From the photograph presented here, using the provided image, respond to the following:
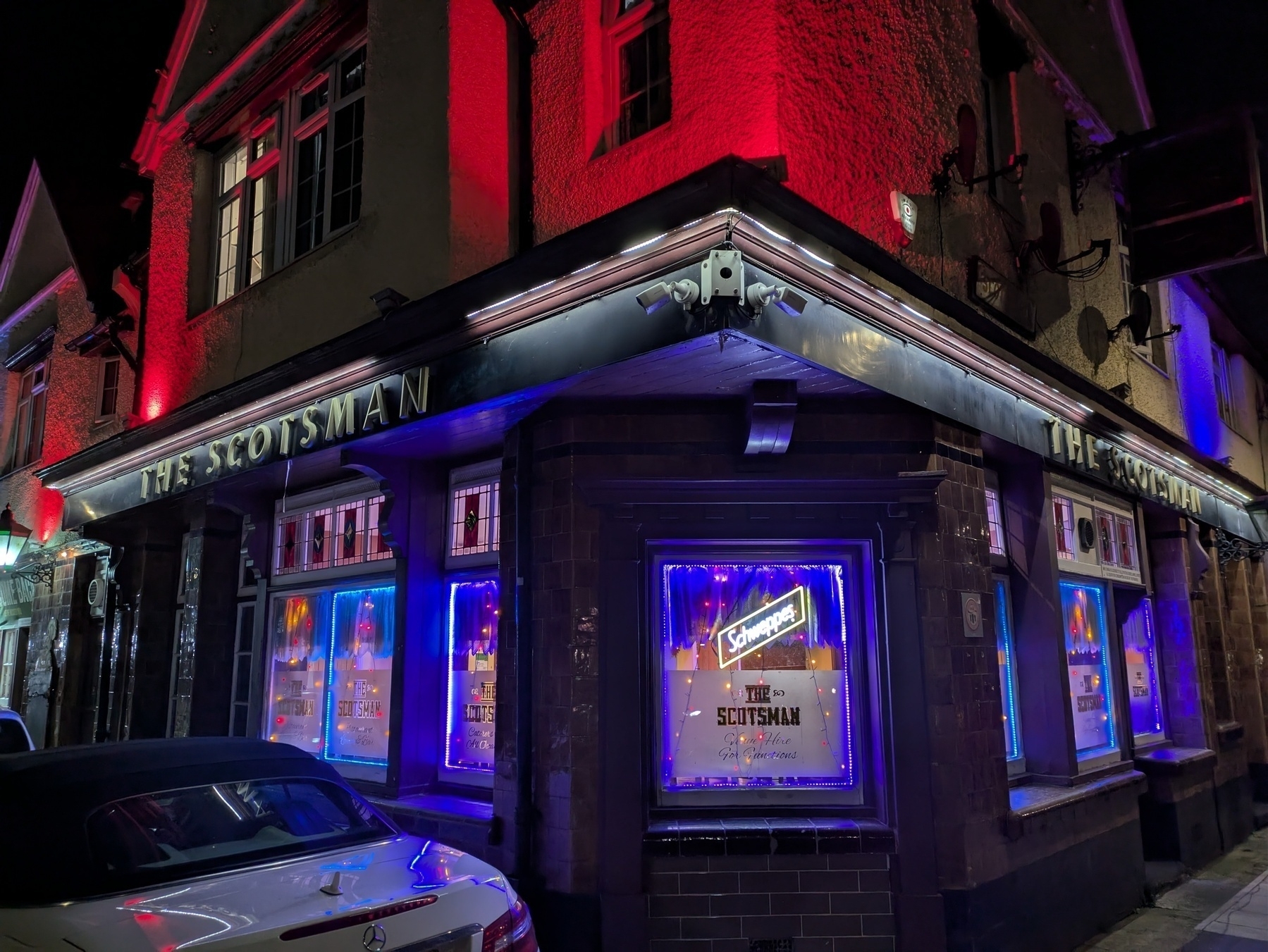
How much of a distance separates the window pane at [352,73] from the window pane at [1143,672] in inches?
403

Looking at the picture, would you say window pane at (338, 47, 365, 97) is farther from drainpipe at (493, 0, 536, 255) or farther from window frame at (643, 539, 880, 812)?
window frame at (643, 539, 880, 812)

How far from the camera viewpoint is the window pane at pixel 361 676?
28.2 ft

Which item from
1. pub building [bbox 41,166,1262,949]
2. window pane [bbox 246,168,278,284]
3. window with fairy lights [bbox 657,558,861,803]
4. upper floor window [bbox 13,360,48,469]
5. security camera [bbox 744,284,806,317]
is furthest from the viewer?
upper floor window [bbox 13,360,48,469]

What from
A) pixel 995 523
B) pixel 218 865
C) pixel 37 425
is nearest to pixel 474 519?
pixel 218 865

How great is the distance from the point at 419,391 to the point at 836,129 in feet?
11.8

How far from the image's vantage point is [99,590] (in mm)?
12367

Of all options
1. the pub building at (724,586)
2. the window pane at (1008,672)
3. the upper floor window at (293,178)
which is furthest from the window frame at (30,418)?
the window pane at (1008,672)

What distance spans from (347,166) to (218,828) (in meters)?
7.02

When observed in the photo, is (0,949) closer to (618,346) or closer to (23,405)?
(618,346)

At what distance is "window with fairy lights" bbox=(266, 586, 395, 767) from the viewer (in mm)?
8680

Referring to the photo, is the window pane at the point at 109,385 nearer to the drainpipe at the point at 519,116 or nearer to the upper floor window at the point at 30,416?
the upper floor window at the point at 30,416

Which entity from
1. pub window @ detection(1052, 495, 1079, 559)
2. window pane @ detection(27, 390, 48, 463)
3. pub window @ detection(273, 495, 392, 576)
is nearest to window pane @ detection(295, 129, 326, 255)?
pub window @ detection(273, 495, 392, 576)

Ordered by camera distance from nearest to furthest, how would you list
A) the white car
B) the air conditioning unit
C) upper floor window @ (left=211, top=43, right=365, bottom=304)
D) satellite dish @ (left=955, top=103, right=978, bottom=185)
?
the white car, satellite dish @ (left=955, top=103, right=978, bottom=185), upper floor window @ (left=211, top=43, right=365, bottom=304), the air conditioning unit

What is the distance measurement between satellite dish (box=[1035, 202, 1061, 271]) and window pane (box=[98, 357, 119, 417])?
496 inches
